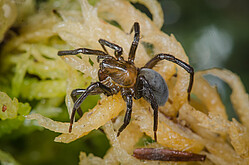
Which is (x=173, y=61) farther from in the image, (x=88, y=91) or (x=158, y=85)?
(x=88, y=91)

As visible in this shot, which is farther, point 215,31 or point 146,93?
point 215,31

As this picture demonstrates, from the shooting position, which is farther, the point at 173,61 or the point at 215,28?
the point at 215,28

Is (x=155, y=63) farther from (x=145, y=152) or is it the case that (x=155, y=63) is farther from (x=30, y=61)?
(x=30, y=61)

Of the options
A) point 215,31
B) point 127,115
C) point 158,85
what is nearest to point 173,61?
point 158,85

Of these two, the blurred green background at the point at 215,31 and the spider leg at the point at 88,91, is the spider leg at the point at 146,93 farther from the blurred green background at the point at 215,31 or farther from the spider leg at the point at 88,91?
the blurred green background at the point at 215,31

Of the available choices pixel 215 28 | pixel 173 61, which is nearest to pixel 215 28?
pixel 215 28

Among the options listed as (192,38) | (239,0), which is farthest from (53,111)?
(239,0)

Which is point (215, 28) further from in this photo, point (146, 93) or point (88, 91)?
point (88, 91)
